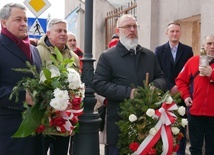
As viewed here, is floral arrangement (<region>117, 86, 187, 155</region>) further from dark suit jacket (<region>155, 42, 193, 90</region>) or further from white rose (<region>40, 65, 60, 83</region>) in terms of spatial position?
dark suit jacket (<region>155, 42, 193, 90</region>)

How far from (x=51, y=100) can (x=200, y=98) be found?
2.35 m

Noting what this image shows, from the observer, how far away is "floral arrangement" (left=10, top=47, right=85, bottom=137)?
3.31 metres

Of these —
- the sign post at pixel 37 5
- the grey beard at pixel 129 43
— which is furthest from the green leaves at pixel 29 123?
the sign post at pixel 37 5

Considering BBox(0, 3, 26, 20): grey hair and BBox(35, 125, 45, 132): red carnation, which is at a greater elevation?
BBox(0, 3, 26, 20): grey hair

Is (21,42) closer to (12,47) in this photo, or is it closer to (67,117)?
(12,47)

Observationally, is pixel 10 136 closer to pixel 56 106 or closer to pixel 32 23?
pixel 56 106

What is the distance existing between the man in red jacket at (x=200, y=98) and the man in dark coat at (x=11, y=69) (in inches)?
89.1

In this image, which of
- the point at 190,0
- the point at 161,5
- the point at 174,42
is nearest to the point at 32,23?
the point at 161,5

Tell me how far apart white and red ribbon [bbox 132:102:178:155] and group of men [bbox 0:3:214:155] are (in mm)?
409

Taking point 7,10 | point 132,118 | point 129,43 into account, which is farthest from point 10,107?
point 129,43

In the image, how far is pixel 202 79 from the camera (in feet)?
16.2

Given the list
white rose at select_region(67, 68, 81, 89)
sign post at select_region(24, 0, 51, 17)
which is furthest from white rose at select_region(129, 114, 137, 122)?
sign post at select_region(24, 0, 51, 17)

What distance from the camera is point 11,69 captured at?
360cm

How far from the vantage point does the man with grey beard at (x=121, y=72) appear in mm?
4102
